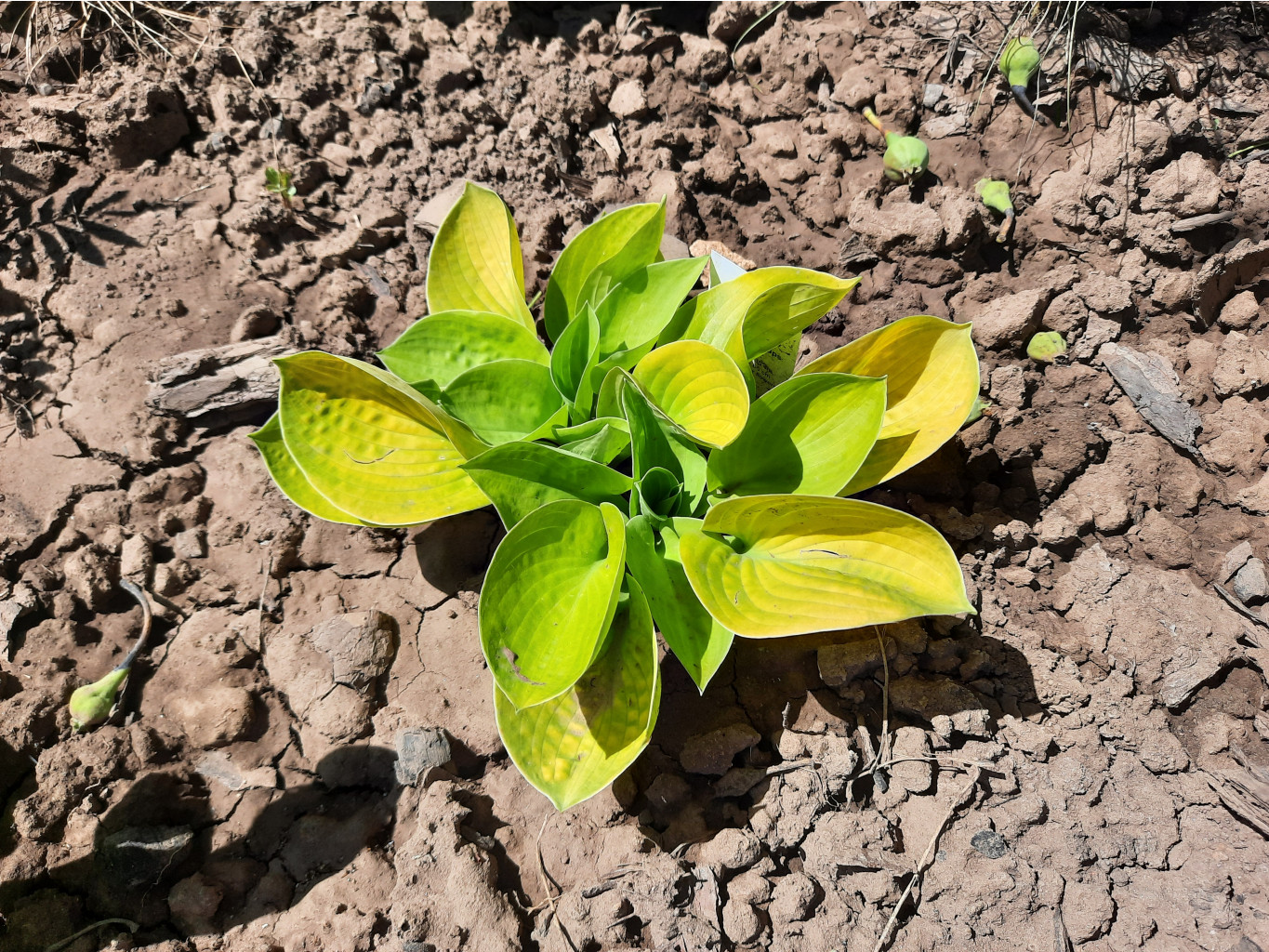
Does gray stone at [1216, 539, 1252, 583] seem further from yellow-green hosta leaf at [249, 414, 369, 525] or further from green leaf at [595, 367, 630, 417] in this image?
yellow-green hosta leaf at [249, 414, 369, 525]

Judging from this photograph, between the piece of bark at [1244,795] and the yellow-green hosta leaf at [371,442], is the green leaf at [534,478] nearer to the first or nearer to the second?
the yellow-green hosta leaf at [371,442]

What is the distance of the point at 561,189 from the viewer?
236cm

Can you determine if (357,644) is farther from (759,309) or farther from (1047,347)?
(1047,347)

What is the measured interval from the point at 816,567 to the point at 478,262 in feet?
3.88

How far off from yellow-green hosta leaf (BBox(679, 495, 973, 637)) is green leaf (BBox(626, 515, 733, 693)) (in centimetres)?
9

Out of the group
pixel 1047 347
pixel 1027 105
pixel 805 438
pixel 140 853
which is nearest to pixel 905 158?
pixel 1027 105

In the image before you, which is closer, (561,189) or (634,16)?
(561,189)

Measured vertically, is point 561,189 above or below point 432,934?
above

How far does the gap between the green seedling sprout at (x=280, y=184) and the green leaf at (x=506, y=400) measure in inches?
49.4

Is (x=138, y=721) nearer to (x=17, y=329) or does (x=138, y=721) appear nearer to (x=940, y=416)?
(x=17, y=329)

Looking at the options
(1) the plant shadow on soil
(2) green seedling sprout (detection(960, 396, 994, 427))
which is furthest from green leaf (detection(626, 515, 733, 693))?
(2) green seedling sprout (detection(960, 396, 994, 427))

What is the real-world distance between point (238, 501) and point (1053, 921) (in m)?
2.23

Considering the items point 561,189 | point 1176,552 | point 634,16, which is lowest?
point 1176,552

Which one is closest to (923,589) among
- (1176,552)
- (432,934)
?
(1176,552)
